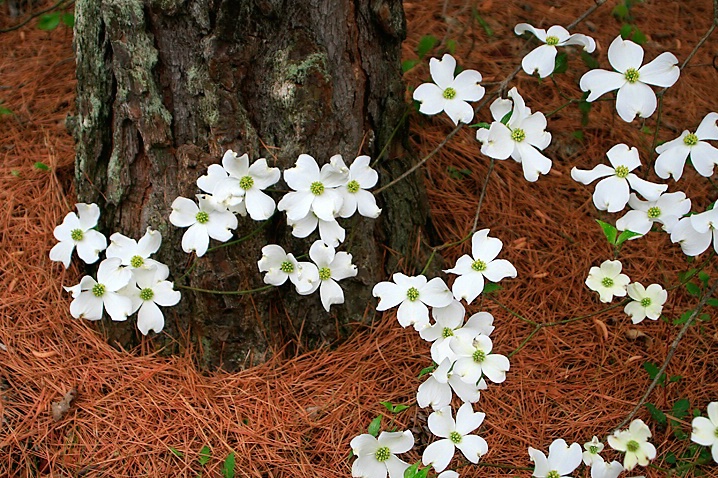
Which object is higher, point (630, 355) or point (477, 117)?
point (477, 117)

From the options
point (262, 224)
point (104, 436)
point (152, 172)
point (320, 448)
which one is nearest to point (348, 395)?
point (320, 448)

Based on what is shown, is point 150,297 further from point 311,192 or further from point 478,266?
point 478,266

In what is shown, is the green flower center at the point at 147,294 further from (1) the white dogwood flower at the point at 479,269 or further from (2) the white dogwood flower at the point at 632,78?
(2) the white dogwood flower at the point at 632,78

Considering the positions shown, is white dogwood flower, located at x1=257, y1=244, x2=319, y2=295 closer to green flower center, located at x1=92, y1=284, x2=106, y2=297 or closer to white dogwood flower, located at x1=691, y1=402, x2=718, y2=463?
green flower center, located at x1=92, y1=284, x2=106, y2=297

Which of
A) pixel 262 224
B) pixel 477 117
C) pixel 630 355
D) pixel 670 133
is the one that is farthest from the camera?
pixel 670 133

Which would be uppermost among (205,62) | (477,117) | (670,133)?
(205,62)

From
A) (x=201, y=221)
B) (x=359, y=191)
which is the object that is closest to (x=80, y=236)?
(x=201, y=221)

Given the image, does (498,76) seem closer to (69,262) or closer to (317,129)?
(317,129)
